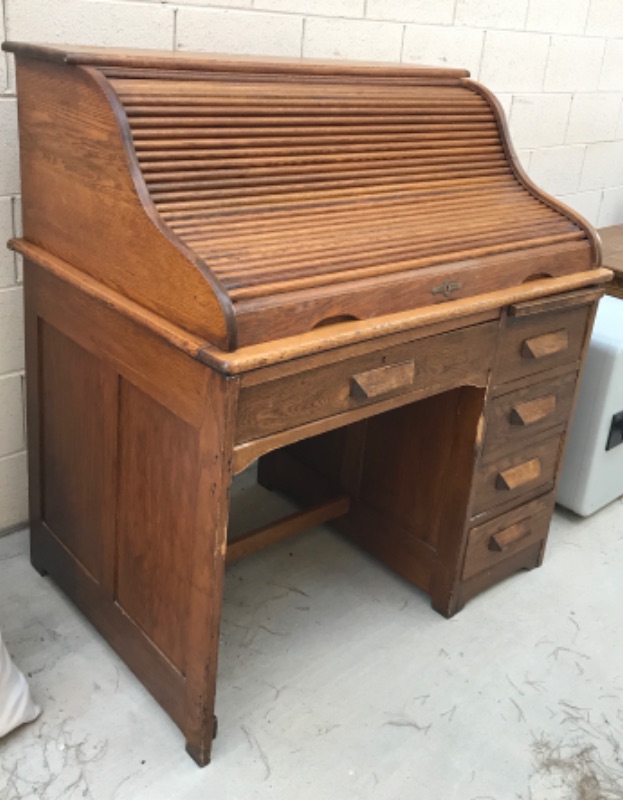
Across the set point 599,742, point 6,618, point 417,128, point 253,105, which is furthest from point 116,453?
point 599,742

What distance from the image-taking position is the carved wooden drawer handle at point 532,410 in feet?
6.80

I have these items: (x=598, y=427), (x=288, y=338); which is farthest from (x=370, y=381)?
(x=598, y=427)

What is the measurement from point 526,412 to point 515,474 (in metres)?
0.18

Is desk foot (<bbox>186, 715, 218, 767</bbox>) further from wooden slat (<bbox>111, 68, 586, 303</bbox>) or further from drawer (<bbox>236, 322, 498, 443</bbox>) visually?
wooden slat (<bbox>111, 68, 586, 303</bbox>)

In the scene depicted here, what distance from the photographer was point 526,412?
209 cm

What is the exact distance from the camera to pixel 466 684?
6.56ft

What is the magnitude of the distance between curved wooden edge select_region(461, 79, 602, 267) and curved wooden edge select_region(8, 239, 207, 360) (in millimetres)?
1111

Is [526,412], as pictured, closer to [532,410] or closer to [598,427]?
[532,410]

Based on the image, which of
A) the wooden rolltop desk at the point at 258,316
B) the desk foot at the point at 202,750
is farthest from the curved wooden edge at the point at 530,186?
the desk foot at the point at 202,750

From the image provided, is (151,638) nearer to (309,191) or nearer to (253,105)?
(309,191)

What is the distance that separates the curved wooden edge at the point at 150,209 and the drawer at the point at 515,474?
94 centimetres

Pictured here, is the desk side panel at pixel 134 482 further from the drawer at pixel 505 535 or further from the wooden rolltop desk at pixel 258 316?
the drawer at pixel 505 535

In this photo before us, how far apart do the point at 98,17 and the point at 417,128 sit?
0.81 m

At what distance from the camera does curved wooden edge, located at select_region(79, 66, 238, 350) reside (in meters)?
1.36
